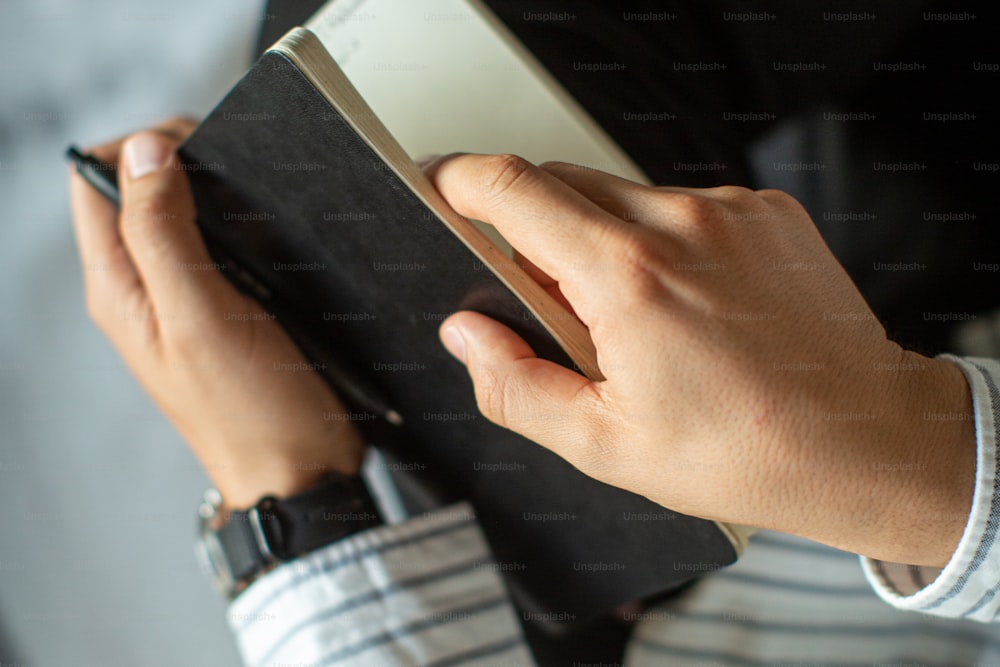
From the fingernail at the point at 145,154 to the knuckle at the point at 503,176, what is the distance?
1.08 feet

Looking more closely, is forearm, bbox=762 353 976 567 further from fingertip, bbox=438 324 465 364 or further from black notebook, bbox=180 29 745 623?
fingertip, bbox=438 324 465 364

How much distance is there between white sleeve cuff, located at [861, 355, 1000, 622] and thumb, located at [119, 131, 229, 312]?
23.3 inches

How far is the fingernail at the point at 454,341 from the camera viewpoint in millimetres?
479

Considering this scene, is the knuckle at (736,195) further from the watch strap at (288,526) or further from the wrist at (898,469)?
the watch strap at (288,526)

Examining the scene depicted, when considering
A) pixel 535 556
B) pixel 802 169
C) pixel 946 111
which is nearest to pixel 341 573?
pixel 535 556

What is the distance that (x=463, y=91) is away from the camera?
54 centimetres

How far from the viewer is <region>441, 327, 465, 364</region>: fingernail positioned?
0.48m

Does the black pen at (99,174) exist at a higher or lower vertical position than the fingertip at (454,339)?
higher

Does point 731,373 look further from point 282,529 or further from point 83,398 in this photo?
point 83,398

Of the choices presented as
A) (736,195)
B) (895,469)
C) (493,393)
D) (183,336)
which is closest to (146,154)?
(183,336)

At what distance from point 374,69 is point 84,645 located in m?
0.93

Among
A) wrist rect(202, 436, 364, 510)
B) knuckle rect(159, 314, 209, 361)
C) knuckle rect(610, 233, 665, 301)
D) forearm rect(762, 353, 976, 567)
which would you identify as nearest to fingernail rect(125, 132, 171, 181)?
knuckle rect(159, 314, 209, 361)

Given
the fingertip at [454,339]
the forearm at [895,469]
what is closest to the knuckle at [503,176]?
the fingertip at [454,339]

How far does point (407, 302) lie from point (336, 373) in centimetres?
17
